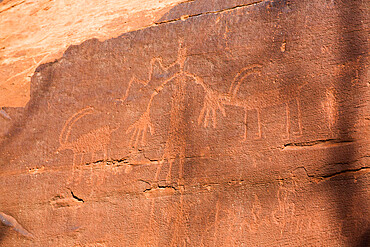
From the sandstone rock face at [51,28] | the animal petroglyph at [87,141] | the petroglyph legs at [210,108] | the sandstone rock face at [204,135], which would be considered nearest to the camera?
the sandstone rock face at [204,135]

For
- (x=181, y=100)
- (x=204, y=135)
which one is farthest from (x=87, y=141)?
(x=204, y=135)

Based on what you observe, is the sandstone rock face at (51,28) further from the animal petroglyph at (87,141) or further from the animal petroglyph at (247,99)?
the animal petroglyph at (247,99)

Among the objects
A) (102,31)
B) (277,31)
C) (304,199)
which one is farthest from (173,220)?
(102,31)

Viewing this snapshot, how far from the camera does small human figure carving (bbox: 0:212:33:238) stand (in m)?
2.18

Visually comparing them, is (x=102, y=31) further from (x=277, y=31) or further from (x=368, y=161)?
(x=368, y=161)

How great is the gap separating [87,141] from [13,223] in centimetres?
71

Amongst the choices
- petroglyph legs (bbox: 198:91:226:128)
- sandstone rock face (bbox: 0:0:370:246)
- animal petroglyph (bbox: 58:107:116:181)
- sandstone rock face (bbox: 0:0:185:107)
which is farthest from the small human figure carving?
petroglyph legs (bbox: 198:91:226:128)

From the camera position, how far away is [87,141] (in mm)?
2211

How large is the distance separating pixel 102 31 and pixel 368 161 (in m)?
1.87

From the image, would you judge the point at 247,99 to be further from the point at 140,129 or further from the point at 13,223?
the point at 13,223

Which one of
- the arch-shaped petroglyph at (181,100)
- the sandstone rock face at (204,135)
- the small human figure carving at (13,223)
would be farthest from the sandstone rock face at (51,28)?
the small human figure carving at (13,223)

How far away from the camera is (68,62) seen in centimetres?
242

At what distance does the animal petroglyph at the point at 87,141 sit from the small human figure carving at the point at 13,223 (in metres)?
0.51

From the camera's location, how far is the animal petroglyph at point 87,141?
218cm
